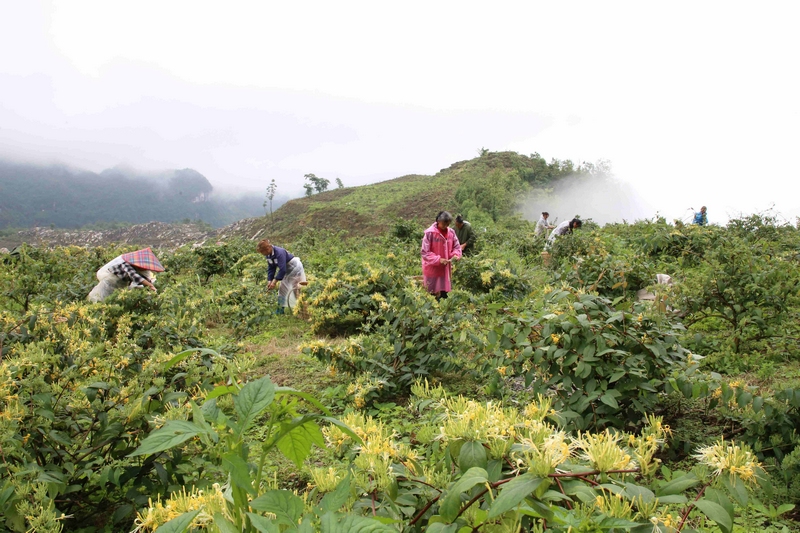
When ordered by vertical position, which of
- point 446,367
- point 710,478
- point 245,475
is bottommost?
point 446,367

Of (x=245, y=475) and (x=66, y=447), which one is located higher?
(x=245, y=475)

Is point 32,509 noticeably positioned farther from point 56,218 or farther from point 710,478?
point 56,218

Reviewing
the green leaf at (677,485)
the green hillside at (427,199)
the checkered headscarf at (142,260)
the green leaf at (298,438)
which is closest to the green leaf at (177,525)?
the green leaf at (298,438)

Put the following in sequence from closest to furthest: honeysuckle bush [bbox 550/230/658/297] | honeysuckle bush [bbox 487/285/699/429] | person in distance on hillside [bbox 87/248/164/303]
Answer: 1. honeysuckle bush [bbox 487/285/699/429]
2. honeysuckle bush [bbox 550/230/658/297]
3. person in distance on hillside [bbox 87/248/164/303]

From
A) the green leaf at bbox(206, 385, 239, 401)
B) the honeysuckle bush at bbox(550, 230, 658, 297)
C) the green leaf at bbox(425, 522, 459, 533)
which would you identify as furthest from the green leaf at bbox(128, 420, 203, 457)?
the honeysuckle bush at bbox(550, 230, 658, 297)

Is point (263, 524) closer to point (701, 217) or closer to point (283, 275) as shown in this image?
point (283, 275)

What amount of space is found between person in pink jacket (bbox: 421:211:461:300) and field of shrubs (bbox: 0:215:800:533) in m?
0.61

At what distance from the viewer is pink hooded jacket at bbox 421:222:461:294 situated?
6168 mm

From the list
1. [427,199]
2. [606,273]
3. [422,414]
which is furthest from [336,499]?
[427,199]

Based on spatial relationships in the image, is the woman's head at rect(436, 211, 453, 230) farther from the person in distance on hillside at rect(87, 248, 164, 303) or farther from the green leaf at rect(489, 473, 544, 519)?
the green leaf at rect(489, 473, 544, 519)

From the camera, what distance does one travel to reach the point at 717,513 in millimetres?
897

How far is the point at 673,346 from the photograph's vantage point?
2.65 metres

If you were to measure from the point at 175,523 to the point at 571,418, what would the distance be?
205 centimetres

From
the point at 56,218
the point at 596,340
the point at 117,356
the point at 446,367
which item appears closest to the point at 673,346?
the point at 596,340
